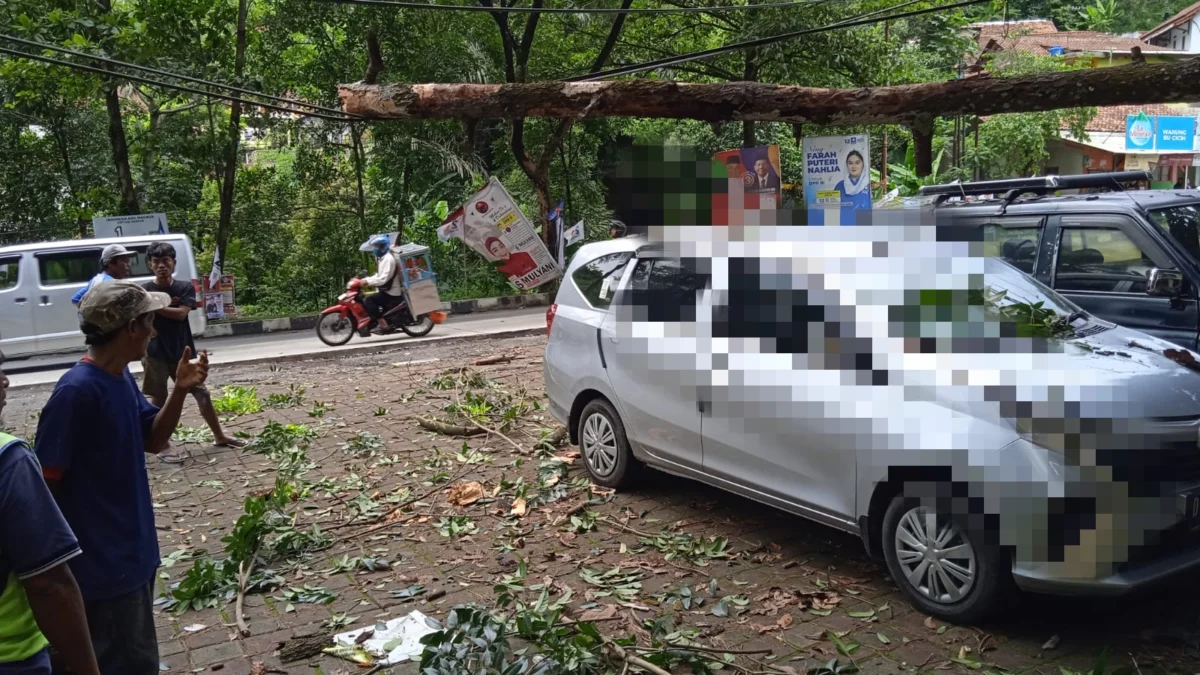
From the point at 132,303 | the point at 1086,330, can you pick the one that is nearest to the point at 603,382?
the point at 1086,330

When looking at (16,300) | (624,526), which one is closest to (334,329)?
(16,300)

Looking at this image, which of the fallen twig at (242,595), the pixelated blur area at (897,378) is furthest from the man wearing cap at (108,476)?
the pixelated blur area at (897,378)

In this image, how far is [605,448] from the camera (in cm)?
657

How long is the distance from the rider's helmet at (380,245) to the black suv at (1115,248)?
10272mm

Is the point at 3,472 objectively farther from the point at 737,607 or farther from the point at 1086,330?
the point at 1086,330

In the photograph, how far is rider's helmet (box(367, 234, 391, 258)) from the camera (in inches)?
616

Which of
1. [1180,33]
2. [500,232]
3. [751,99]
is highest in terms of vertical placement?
[1180,33]

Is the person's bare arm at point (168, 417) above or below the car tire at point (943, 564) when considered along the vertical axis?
above

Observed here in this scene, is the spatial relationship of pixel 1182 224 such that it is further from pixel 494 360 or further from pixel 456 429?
pixel 494 360

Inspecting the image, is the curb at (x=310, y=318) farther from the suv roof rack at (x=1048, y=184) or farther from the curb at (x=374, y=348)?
the suv roof rack at (x=1048, y=184)

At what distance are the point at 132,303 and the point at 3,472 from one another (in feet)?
3.52

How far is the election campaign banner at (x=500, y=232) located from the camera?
657 inches

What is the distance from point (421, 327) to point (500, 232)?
233 cm

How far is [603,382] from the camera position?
21.1 feet
